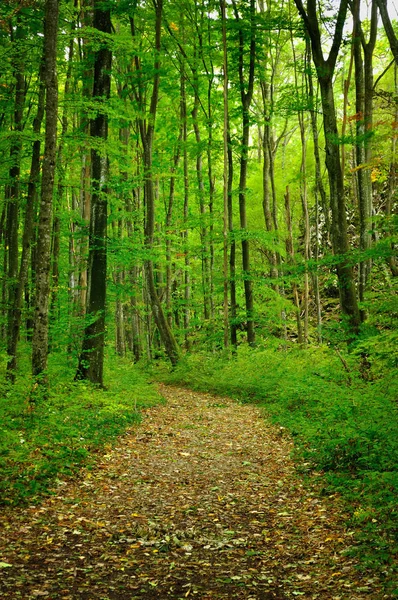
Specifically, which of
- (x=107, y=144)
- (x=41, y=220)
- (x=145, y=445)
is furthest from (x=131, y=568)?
(x=107, y=144)

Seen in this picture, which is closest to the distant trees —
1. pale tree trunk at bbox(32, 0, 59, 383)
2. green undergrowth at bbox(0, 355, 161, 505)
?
pale tree trunk at bbox(32, 0, 59, 383)

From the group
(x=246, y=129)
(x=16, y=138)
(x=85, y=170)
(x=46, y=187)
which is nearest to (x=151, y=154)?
(x=85, y=170)

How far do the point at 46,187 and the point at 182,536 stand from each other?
6307 mm

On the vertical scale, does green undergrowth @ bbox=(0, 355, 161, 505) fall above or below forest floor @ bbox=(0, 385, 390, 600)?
above

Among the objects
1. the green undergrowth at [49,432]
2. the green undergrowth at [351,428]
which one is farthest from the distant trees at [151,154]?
→ the green undergrowth at [351,428]

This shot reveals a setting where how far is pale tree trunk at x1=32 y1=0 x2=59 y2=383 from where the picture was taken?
8484mm

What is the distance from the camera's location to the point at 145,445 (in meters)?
8.49

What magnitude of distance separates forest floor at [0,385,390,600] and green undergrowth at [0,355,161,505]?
9.7 inches

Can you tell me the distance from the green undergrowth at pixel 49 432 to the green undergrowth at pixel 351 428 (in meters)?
3.23

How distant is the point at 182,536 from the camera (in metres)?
4.87

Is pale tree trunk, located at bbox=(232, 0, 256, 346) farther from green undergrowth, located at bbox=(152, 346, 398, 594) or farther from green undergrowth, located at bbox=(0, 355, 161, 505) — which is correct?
green undergrowth, located at bbox=(0, 355, 161, 505)

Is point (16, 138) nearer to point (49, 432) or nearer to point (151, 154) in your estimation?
point (49, 432)

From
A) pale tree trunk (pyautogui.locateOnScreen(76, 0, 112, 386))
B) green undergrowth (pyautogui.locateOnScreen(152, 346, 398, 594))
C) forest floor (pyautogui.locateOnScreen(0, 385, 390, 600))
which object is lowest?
forest floor (pyautogui.locateOnScreen(0, 385, 390, 600))

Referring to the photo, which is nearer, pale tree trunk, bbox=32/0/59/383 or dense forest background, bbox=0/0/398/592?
dense forest background, bbox=0/0/398/592
